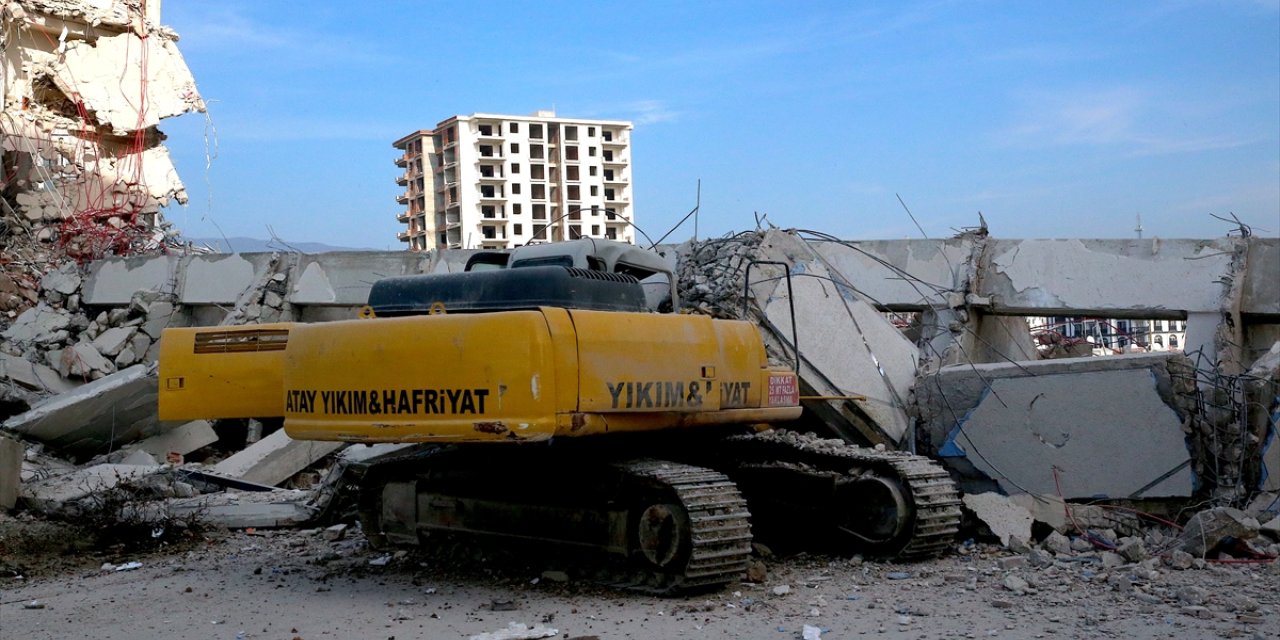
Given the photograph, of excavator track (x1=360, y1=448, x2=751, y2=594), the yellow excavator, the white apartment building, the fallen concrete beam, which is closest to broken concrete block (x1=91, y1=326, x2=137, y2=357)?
the yellow excavator

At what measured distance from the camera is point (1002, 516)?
7449 mm

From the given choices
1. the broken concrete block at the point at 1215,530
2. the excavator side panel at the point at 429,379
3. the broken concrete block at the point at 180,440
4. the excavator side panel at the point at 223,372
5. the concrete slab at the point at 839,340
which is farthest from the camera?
the broken concrete block at the point at 180,440

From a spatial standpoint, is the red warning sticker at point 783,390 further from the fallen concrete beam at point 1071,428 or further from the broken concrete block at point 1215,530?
the broken concrete block at point 1215,530

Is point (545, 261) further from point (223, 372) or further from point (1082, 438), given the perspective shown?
point (1082, 438)

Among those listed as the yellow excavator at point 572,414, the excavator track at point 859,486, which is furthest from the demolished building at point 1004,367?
the yellow excavator at point 572,414

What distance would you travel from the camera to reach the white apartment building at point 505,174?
4038 cm

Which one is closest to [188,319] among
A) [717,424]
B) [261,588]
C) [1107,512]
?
[261,588]

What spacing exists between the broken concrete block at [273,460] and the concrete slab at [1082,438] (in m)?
5.47

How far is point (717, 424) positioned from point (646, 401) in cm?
86

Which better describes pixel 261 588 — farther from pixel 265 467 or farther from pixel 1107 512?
pixel 1107 512

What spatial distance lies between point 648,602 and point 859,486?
5.41 ft

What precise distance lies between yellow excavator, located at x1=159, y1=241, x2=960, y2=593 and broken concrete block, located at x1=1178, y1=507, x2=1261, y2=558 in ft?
4.21

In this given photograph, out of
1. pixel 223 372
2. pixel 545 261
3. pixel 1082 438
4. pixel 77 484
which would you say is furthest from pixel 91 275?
pixel 1082 438

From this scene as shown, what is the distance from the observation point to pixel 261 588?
681cm
